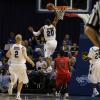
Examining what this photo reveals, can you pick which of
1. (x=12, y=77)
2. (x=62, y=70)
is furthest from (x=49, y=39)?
(x=62, y=70)

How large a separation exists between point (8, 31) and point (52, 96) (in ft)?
27.0

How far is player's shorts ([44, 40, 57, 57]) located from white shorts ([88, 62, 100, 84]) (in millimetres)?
2567

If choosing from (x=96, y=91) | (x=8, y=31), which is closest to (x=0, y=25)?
(x=8, y=31)

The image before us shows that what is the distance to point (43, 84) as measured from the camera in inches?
646

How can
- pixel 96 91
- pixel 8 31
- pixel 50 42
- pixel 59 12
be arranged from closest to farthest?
pixel 96 91
pixel 50 42
pixel 59 12
pixel 8 31

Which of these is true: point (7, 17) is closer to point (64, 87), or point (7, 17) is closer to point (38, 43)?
point (38, 43)

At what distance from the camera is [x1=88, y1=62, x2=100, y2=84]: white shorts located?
15.2 m

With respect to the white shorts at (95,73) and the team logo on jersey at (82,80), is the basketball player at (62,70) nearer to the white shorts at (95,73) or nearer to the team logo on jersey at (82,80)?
the white shorts at (95,73)

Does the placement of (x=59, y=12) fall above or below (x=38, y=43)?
above

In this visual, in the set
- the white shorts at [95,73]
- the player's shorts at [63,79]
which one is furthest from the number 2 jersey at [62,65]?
the white shorts at [95,73]

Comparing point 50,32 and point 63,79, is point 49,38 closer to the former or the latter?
point 50,32

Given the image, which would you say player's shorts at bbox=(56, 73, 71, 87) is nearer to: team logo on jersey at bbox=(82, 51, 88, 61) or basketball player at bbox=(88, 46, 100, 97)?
basketball player at bbox=(88, 46, 100, 97)

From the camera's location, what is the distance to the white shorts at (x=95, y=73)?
15.2 m

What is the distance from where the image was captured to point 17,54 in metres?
14.0
